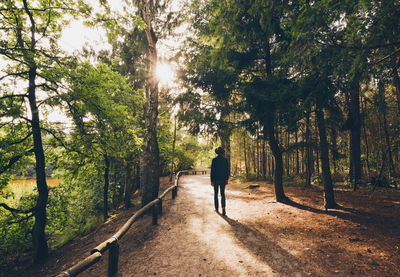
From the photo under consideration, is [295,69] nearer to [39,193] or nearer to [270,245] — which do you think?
[270,245]

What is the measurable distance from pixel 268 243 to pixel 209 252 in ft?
4.96

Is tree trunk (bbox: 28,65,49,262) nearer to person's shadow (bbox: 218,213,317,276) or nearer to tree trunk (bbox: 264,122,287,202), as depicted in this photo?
person's shadow (bbox: 218,213,317,276)

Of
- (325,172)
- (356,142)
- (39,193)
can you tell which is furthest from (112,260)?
(356,142)

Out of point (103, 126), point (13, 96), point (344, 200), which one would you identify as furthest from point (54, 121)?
point (344, 200)

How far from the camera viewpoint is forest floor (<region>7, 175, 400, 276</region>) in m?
3.23

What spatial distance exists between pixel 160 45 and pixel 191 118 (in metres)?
4.37

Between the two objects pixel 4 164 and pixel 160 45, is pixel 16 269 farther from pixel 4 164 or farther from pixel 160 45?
pixel 160 45

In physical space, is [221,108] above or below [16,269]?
above

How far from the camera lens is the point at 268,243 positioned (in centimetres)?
414

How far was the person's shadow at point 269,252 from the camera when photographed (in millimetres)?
3137

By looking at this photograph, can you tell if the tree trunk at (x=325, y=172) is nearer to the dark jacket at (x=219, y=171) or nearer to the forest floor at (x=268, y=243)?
the forest floor at (x=268, y=243)

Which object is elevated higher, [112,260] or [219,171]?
[219,171]

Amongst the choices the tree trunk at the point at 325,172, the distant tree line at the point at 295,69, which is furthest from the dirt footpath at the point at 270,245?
the distant tree line at the point at 295,69

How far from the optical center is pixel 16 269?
7.02 metres
